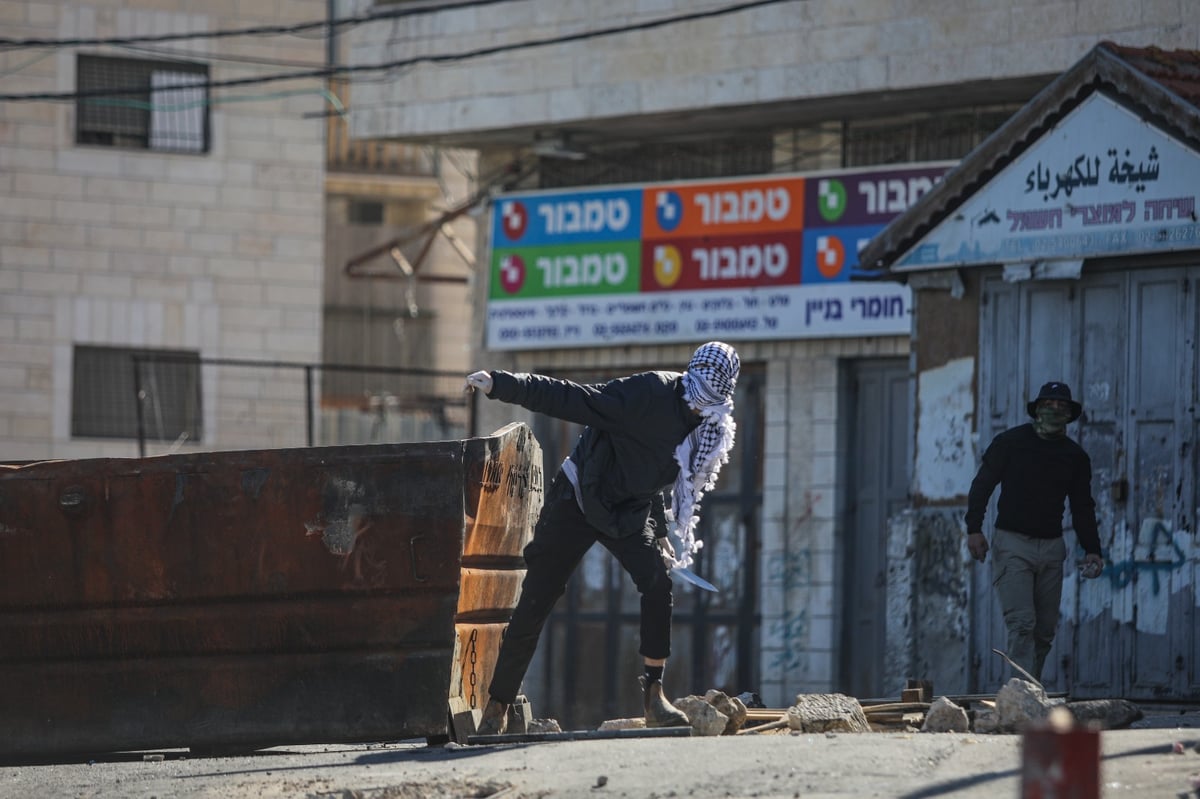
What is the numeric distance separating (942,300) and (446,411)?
34.4 ft

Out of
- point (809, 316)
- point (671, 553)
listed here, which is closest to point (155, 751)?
point (671, 553)

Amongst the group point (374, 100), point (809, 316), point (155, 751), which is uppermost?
point (374, 100)

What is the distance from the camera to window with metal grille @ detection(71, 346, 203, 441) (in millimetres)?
21578

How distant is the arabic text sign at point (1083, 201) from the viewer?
11586 millimetres

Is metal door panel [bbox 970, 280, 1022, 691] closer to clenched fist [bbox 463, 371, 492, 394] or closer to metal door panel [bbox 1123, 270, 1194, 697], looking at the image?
metal door panel [bbox 1123, 270, 1194, 697]

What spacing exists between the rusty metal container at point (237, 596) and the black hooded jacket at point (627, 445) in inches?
20.2

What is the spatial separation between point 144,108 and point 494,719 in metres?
14.8

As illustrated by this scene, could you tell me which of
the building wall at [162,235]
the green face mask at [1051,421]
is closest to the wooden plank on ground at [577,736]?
the green face mask at [1051,421]

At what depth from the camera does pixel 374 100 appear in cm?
1822

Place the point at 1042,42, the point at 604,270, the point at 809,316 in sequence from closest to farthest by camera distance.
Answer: the point at 1042,42, the point at 809,316, the point at 604,270

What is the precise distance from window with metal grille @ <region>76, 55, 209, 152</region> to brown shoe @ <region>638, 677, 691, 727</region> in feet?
48.0

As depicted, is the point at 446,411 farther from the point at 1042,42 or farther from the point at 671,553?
the point at 671,553

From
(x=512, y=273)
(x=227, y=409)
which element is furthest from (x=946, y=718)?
(x=227, y=409)

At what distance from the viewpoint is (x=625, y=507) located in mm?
8719
